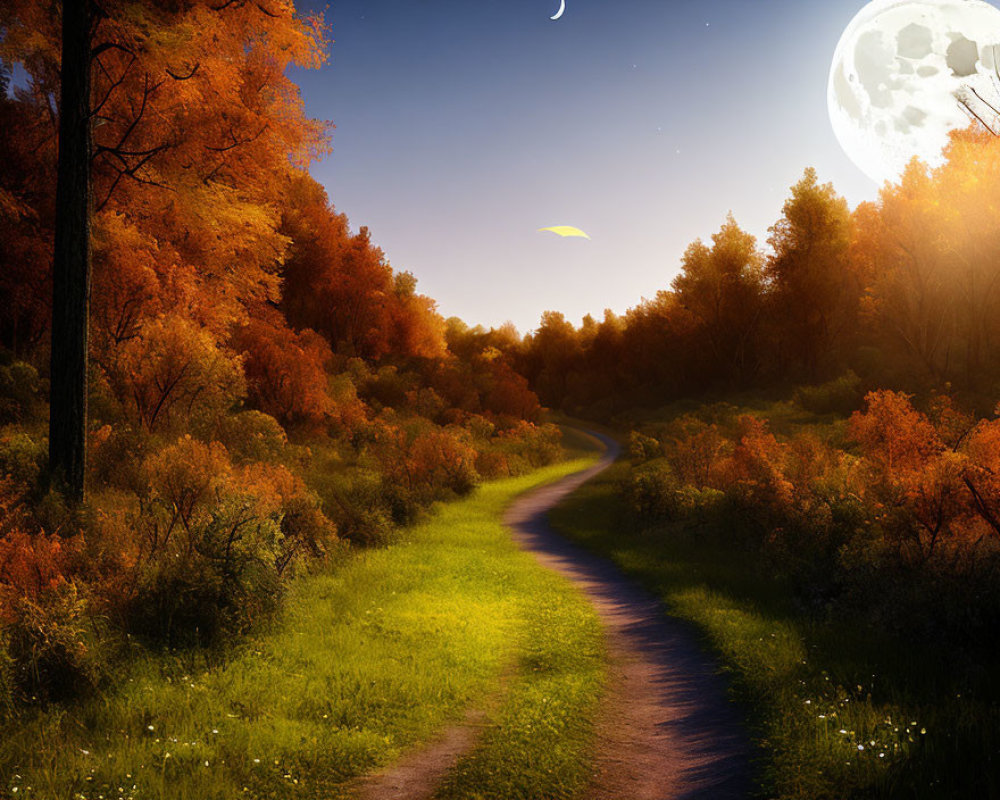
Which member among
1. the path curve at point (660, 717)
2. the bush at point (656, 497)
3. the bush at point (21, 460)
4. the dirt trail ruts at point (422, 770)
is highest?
the bush at point (21, 460)

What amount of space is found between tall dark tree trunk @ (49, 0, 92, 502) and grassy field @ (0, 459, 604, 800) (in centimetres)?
470

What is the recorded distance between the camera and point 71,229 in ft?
29.8

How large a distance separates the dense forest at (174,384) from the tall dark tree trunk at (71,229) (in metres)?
0.39

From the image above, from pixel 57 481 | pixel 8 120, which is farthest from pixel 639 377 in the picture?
pixel 57 481

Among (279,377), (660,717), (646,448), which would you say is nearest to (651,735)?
(660,717)

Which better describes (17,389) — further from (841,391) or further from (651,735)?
(841,391)

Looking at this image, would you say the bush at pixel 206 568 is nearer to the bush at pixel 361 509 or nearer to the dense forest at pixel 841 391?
the bush at pixel 361 509

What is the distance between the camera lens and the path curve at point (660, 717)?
16.1ft

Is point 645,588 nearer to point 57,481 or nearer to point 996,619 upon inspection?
point 996,619

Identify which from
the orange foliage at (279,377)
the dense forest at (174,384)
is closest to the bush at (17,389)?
the dense forest at (174,384)

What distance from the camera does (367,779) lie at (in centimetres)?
506

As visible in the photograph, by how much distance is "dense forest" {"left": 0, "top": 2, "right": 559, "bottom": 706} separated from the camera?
24.9 ft

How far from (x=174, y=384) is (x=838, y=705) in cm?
1570

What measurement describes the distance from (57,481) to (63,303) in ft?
9.00
